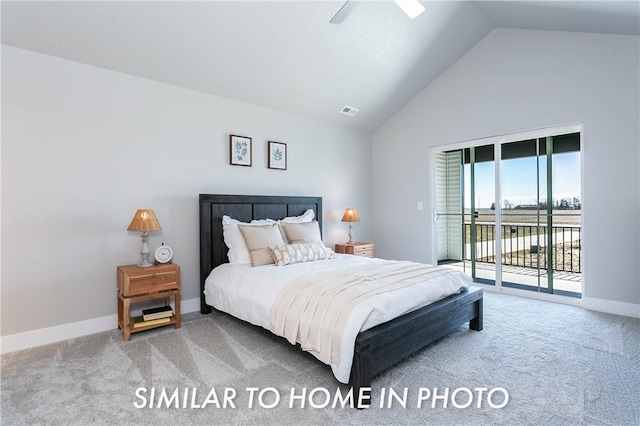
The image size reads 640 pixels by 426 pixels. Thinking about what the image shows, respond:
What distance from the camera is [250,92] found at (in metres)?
3.97

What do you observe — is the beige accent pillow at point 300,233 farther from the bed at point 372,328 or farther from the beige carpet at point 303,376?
the beige carpet at point 303,376

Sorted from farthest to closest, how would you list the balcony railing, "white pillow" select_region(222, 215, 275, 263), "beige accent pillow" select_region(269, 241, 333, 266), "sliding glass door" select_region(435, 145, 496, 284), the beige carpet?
"sliding glass door" select_region(435, 145, 496, 284), the balcony railing, "white pillow" select_region(222, 215, 275, 263), "beige accent pillow" select_region(269, 241, 333, 266), the beige carpet

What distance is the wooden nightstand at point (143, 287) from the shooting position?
9.41 feet

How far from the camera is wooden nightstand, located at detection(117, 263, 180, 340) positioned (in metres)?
2.87

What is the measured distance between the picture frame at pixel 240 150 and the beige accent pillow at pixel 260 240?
3.01ft

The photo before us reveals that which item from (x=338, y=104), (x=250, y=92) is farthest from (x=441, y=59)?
(x=250, y=92)

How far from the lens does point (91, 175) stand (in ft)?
10.0

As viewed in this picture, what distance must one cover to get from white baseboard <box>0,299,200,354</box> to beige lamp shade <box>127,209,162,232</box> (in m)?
0.94

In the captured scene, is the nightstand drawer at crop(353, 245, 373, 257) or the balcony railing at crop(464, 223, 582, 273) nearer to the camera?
the balcony railing at crop(464, 223, 582, 273)

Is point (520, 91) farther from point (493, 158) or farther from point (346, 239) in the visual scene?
point (346, 239)

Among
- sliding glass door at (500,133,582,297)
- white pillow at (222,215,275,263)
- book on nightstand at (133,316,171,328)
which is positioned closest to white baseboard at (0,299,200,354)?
book on nightstand at (133,316,171,328)

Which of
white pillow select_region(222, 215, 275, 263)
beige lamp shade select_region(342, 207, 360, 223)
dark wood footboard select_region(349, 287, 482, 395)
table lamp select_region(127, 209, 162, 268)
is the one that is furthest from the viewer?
beige lamp shade select_region(342, 207, 360, 223)

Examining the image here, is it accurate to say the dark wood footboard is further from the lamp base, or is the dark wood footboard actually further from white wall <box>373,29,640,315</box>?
the lamp base

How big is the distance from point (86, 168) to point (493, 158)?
4.69 meters
